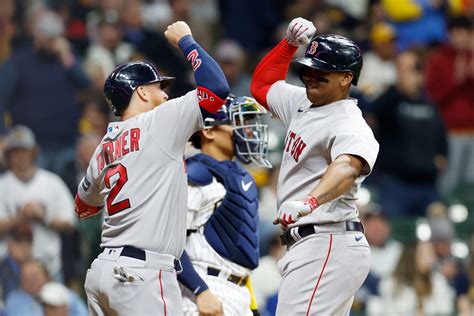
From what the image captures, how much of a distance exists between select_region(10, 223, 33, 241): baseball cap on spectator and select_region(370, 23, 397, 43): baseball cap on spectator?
15.9 feet

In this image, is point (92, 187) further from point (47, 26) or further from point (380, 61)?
point (380, 61)

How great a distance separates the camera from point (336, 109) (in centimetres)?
596

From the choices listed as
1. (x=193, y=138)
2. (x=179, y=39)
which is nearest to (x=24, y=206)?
(x=193, y=138)

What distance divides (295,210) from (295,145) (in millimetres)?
693

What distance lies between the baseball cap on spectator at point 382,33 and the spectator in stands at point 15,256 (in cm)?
488

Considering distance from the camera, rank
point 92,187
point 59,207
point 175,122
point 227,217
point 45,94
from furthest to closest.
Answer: point 45,94
point 59,207
point 227,217
point 92,187
point 175,122

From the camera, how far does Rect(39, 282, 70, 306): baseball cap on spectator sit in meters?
9.35

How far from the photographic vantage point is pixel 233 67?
40.5 ft

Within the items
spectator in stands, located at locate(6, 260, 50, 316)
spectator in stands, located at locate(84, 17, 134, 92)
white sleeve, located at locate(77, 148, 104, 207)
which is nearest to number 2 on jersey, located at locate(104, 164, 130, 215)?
white sleeve, located at locate(77, 148, 104, 207)

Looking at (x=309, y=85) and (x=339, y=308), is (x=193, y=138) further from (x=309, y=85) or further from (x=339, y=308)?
(x=339, y=308)

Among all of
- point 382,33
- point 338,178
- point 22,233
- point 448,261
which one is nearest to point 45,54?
point 22,233

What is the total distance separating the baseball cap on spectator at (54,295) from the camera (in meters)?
9.35

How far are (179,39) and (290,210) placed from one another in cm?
122

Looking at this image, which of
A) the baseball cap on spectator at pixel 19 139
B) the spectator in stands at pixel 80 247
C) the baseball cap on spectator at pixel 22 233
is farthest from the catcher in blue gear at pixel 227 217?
the baseball cap on spectator at pixel 19 139
